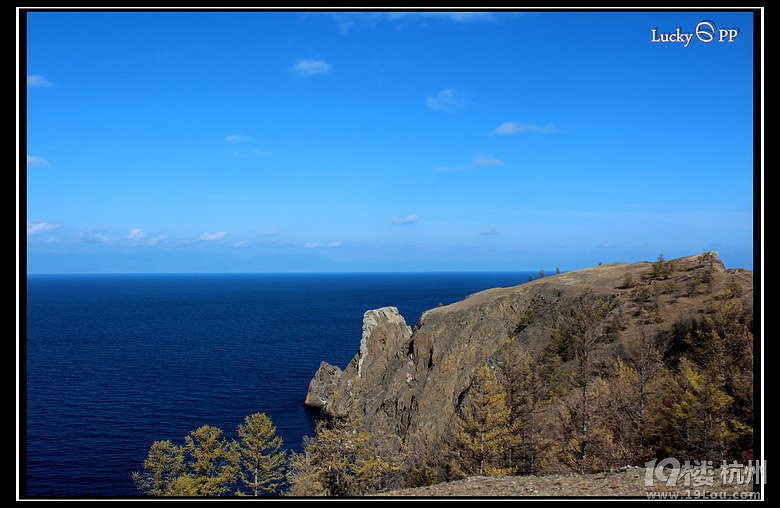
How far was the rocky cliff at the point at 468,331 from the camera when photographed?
182 ft

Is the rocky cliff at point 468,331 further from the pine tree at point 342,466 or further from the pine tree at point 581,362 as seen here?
the pine tree at point 342,466

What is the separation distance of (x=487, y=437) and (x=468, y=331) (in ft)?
110

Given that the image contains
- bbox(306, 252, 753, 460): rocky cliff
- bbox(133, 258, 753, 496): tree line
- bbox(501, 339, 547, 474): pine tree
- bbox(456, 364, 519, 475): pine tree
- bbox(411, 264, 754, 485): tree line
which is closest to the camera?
bbox(411, 264, 754, 485): tree line

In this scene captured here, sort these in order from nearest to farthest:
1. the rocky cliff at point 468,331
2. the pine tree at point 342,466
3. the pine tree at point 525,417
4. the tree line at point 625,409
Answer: the tree line at point 625,409 → the pine tree at point 525,417 → the pine tree at point 342,466 → the rocky cliff at point 468,331

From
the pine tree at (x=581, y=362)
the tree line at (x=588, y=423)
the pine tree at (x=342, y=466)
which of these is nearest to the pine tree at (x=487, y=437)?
the tree line at (x=588, y=423)

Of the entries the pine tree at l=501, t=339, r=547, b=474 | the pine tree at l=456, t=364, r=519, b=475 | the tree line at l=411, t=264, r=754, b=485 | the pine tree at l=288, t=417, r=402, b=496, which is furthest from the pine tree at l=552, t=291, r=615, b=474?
the pine tree at l=288, t=417, r=402, b=496

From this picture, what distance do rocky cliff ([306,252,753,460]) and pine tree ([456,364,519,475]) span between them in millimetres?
19434

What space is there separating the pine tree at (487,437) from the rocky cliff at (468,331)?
19.4 metres

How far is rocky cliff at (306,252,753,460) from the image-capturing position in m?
55.4

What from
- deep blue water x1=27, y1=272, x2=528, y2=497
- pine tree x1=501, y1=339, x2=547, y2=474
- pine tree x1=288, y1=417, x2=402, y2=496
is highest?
pine tree x1=501, y1=339, x2=547, y2=474

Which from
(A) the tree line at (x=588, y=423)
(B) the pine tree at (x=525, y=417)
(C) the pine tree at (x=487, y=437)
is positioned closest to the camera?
(A) the tree line at (x=588, y=423)

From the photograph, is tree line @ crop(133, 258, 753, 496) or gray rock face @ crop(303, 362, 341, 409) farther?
gray rock face @ crop(303, 362, 341, 409)

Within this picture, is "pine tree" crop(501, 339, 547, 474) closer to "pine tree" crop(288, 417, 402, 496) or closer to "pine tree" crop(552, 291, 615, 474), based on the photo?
"pine tree" crop(552, 291, 615, 474)

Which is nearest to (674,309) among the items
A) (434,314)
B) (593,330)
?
(593,330)
